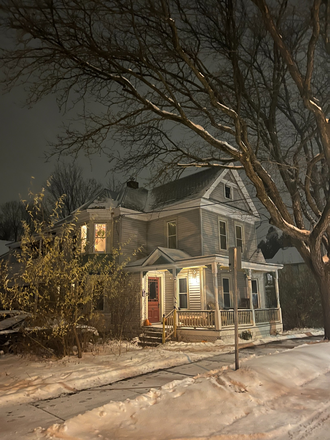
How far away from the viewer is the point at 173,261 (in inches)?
617

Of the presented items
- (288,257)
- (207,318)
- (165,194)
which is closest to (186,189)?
(165,194)

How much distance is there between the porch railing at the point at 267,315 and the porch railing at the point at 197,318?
10.5 feet

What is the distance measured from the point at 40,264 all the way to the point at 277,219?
7158 mm

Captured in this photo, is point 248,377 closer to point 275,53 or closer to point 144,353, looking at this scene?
point 144,353

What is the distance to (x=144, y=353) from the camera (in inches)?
412

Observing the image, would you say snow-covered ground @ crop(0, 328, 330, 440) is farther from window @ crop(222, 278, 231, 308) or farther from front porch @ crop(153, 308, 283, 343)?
window @ crop(222, 278, 231, 308)

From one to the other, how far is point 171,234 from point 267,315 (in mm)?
6490

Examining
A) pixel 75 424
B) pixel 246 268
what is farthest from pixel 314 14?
pixel 246 268

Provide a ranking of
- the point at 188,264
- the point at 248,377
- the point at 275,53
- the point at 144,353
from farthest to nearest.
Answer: the point at 188,264, the point at 275,53, the point at 144,353, the point at 248,377

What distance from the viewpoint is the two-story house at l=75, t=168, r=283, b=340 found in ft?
52.7

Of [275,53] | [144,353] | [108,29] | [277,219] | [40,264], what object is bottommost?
[144,353]


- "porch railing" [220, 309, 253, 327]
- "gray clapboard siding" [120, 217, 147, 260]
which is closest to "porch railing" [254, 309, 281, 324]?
"porch railing" [220, 309, 253, 327]

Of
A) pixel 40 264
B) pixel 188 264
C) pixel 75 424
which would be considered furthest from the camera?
pixel 188 264

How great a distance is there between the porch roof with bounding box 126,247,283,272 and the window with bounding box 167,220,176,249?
3.83ft
